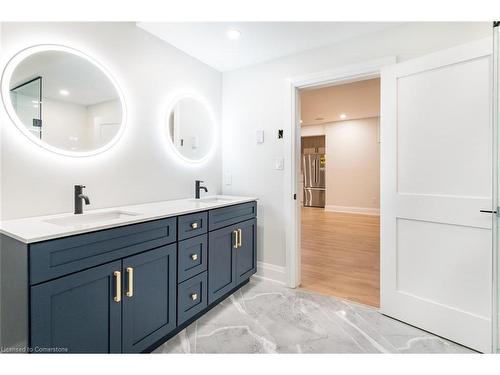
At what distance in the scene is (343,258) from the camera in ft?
11.5

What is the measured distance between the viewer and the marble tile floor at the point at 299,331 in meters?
1.69

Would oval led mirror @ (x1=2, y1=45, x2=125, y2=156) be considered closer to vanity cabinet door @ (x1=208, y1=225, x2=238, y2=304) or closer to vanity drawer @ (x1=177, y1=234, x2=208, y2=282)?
vanity drawer @ (x1=177, y1=234, x2=208, y2=282)

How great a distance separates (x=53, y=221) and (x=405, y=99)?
8.30 feet

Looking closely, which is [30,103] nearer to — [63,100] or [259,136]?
[63,100]

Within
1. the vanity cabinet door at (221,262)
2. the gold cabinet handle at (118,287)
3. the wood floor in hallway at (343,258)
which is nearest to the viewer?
the gold cabinet handle at (118,287)

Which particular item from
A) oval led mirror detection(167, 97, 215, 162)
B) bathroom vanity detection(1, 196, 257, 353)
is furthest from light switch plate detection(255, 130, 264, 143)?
bathroom vanity detection(1, 196, 257, 353)

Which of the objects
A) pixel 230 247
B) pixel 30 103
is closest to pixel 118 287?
pixel 230 247

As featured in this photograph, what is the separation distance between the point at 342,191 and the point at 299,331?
5.91 meters

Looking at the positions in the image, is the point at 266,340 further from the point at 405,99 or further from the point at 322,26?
the point at 322,26

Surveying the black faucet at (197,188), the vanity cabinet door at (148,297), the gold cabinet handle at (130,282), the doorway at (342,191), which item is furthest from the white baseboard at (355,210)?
the gold cabinet handle at (130,282)

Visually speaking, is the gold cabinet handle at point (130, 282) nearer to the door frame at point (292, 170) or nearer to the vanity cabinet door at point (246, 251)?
the vanity cabinet door at point (246, 251)

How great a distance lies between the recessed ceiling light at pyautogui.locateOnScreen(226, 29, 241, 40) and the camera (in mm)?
2180

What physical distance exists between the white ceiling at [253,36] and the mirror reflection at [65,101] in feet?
2.25

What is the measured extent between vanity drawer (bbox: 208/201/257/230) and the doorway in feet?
3.15
